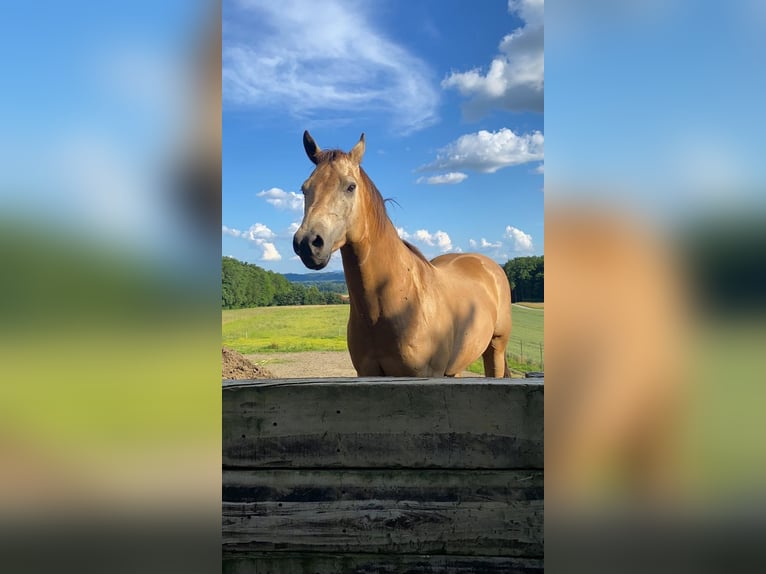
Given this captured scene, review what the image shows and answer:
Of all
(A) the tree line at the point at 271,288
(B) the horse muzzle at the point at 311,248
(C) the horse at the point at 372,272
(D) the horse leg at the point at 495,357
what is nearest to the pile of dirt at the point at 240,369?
(A) the tree line at the point at 271,288

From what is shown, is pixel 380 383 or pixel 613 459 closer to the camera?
pixel 613 459

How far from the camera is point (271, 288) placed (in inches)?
107

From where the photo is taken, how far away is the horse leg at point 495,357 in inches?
136

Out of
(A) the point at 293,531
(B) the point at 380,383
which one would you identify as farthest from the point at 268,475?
(B) the point at 380,383

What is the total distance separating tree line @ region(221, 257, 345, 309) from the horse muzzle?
281 mm

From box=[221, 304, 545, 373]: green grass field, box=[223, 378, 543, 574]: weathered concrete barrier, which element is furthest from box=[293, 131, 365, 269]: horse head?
box=[221, 304, 545, 373]: green grass field

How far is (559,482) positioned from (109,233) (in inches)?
22.8

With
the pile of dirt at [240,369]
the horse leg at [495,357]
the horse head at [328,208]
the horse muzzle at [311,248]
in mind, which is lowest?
the pile of dirt at [240,369]

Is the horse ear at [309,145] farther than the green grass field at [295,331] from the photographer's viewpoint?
No

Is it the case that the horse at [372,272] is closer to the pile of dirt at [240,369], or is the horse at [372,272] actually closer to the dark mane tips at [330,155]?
the dark mane tips at [330,155]

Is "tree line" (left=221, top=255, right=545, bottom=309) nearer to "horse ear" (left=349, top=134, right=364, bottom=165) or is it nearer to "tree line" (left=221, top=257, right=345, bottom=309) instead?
"tree line" (left=221, top=257, right=345, bottom=309)

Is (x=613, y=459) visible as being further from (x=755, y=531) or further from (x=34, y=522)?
(x=34, y=522)

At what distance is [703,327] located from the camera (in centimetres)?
48

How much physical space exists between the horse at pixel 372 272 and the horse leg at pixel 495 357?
1.05 meters
